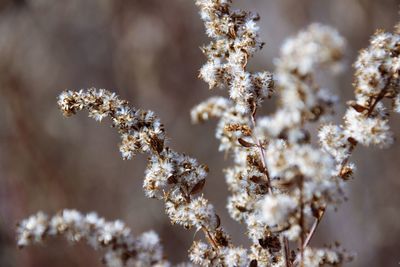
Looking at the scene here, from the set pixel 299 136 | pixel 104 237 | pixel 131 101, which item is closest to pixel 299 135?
pixel 299 136

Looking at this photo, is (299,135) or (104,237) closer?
(299,135)

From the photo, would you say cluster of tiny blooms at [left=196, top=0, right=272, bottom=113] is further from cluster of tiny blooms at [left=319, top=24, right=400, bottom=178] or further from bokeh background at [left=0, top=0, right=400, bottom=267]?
bokeh background at [left=0, top=0, right=400, bottom=267]

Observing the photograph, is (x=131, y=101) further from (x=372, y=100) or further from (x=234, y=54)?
(x=372, y=100)

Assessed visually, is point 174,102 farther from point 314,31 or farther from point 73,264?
point 314,31

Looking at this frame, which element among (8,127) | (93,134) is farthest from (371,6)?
(8,127)

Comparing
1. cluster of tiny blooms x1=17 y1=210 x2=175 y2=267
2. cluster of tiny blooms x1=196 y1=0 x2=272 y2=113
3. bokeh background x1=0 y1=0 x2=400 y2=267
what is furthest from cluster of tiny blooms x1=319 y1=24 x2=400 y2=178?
bokeh background x1=0 y1=0 x2=400 y2=267

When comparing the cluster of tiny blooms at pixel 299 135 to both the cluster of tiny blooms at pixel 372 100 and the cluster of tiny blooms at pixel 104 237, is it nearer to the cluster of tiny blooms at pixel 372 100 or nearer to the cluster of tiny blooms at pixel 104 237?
the cluster of tiny blooms at pixel 372 100
